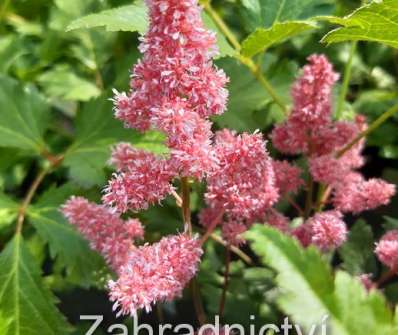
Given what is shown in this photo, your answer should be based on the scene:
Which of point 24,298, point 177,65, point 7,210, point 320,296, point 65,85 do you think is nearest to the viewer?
point 320,296

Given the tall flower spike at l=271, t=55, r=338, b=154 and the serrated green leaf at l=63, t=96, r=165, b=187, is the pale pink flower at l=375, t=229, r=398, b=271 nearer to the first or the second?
the tall flower spike at l=271, t=55, r=338, b=154

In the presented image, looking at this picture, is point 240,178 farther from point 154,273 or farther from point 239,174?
point 154,273

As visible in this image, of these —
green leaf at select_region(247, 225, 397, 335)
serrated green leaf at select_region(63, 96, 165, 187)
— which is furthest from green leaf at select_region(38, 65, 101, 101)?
green leaf at select_region(247, 225, 397, 335)

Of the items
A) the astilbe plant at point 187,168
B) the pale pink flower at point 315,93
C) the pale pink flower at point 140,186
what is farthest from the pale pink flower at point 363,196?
the pale pink flower at point 140,186

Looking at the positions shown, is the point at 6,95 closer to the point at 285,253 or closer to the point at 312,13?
the point at 312,13

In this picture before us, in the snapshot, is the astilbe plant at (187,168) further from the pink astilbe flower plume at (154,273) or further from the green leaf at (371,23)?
the green leaf at (371,23)

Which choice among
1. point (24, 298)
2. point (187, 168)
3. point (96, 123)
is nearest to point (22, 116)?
point (96, 123)

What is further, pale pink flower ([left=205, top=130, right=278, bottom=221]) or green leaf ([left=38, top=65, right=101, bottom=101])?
green leaf ([left=38, top=65, right=101, bottom=101])

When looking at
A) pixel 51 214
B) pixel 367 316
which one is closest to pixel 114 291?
pixel 367 316
